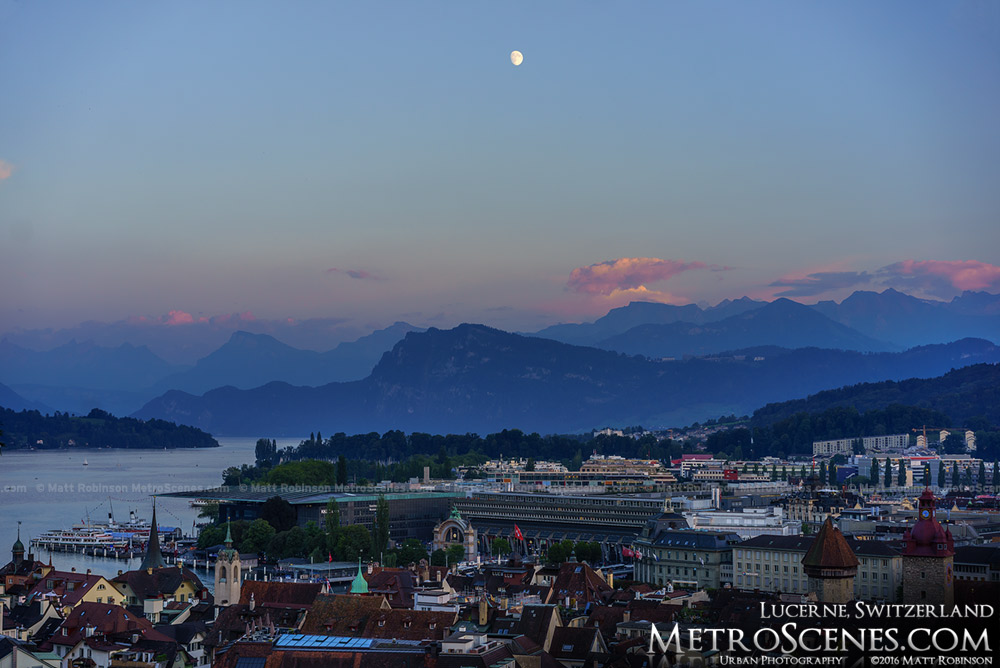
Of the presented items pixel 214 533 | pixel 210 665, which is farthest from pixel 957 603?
pixel 214 533

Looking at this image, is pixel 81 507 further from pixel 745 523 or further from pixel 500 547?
pixel 745 523

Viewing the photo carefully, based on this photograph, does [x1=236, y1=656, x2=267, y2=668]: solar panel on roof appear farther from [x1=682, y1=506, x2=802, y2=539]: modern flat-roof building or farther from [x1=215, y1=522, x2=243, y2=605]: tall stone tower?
[x1=682, y1=506, x2=802, y2=539]: modern flat-roof building

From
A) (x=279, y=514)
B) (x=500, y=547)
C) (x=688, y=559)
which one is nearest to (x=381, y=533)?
(x=500, y=547)

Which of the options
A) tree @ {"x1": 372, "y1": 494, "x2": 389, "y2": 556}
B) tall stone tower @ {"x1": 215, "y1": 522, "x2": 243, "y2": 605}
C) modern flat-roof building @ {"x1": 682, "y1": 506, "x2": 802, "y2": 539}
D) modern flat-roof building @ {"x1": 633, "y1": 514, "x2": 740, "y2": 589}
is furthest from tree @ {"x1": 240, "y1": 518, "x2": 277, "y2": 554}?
tall stone tower @ {"x1": 215, "y1": 522, "x2": 243, "y2": 605}

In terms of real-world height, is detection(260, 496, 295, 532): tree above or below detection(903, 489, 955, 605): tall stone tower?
below

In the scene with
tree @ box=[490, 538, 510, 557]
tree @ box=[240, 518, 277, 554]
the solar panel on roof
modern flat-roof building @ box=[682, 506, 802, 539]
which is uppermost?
modern flat-roof building @ box=[682, 506, 802, 539]

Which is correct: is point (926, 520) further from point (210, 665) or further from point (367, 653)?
point (210, 665)

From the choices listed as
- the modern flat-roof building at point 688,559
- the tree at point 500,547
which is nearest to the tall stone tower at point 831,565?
the modern flat-roof building at point 688,559
